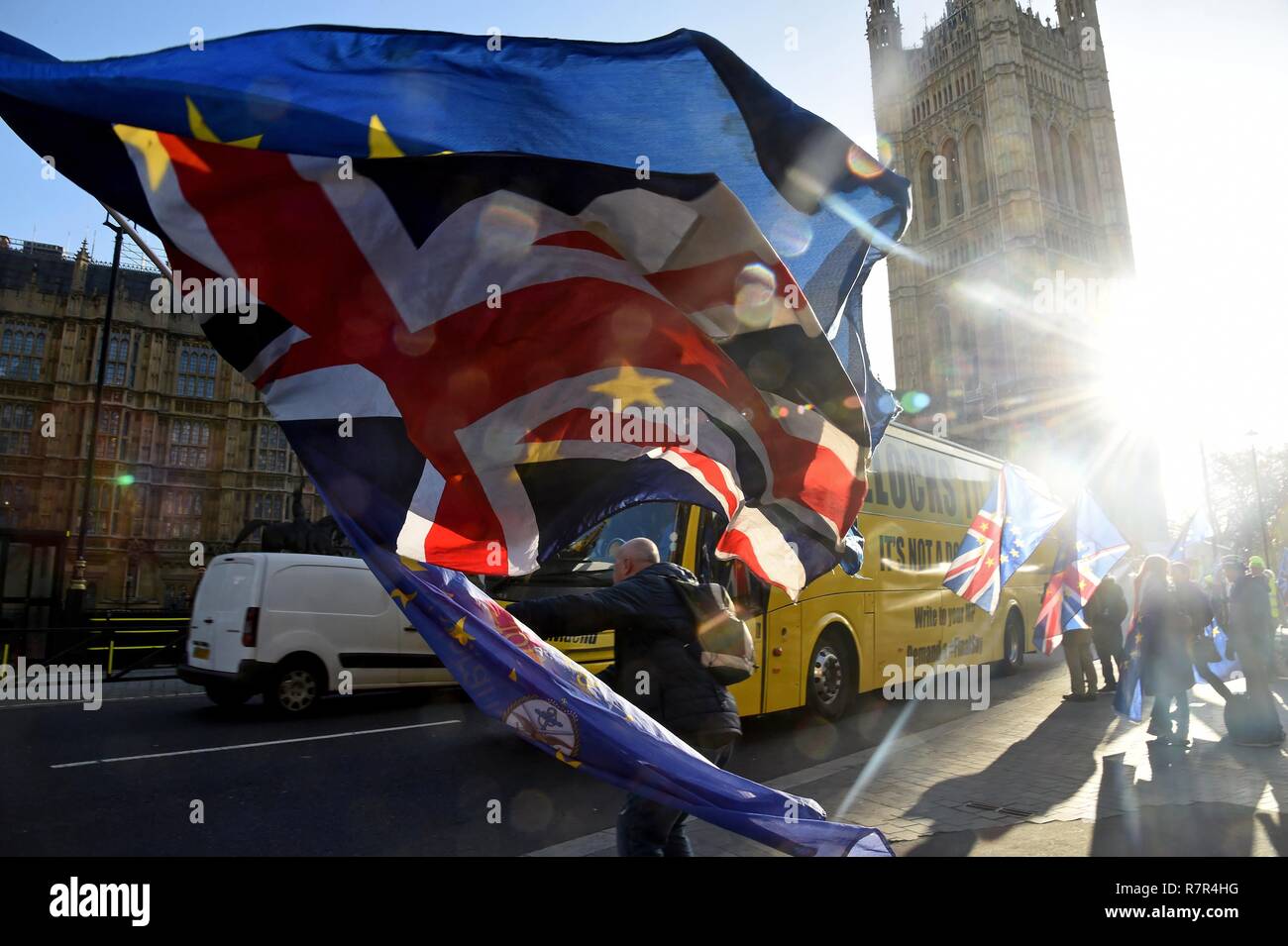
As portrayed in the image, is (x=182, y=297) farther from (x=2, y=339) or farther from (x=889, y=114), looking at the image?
(x=889, y=114)

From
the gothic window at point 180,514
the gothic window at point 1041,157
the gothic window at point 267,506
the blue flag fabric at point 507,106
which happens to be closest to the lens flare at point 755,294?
the blue flag fabric at point 507,106

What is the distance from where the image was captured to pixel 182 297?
132 inches

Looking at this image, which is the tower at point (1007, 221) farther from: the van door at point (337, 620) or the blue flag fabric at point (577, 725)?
the blue flag fabric at point (577, 725)

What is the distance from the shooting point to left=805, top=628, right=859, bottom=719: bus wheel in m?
9.56

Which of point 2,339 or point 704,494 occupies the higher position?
point 2,339

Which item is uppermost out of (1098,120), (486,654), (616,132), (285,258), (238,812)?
(1098,120)

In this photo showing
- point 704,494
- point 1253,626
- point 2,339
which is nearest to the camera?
point 704,494

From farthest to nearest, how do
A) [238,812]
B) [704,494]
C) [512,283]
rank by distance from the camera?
[238,812] < [704,494] < [512,283]

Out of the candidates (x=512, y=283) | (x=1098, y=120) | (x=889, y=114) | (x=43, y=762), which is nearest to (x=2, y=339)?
(x=43, y=762)

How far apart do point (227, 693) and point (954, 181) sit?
7179 centimetres

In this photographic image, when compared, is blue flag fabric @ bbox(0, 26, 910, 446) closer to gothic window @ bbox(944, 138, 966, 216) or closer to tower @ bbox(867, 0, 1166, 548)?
tower @ bbox(867, 0, 1166, 548)

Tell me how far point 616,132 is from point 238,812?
5605 millimetres

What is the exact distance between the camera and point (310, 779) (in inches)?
277

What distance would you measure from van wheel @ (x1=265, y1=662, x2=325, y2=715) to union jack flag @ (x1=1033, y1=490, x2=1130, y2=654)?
980 centimetres
